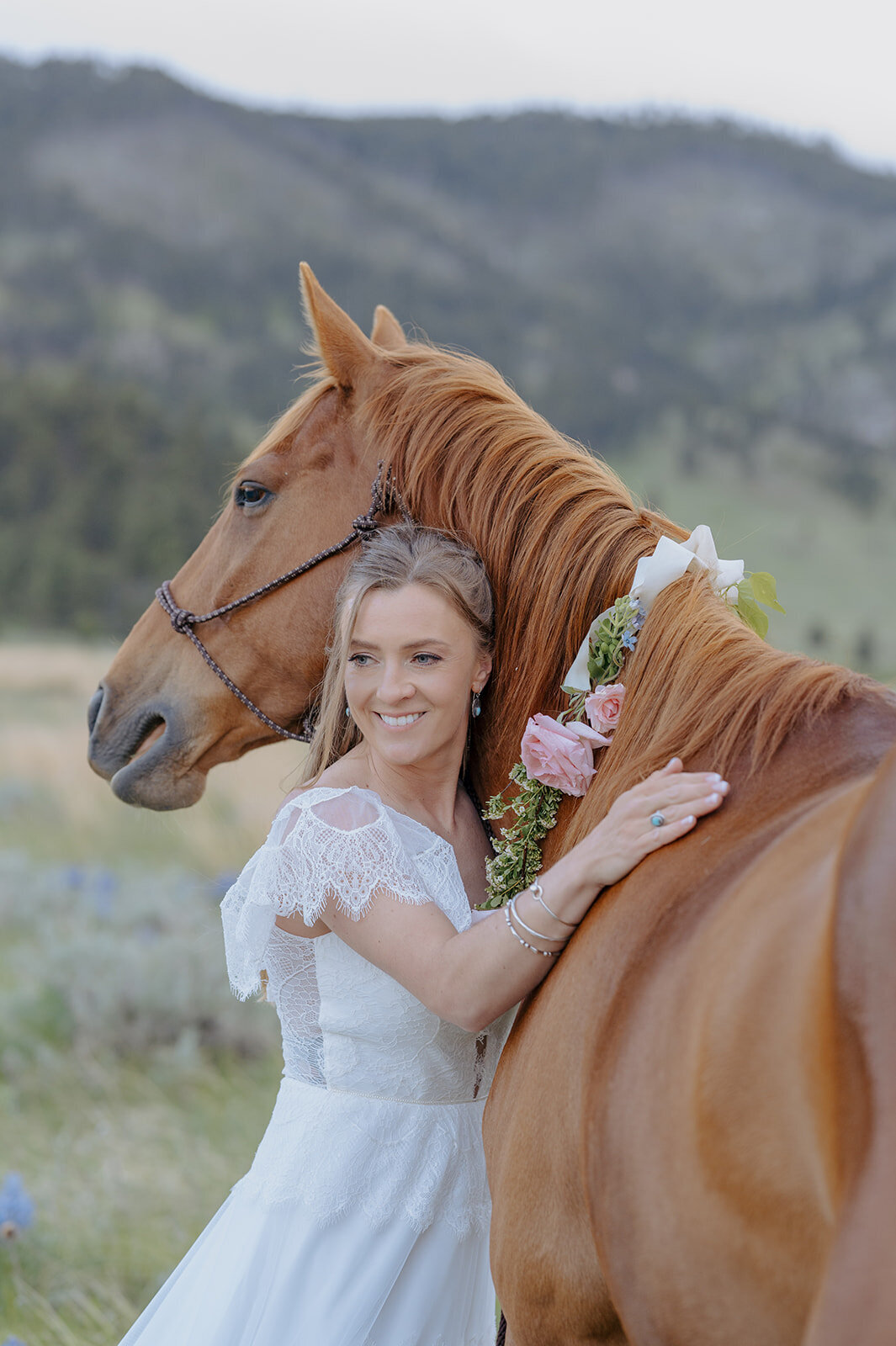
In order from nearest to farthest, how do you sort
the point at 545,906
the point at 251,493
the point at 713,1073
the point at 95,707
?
1. the point at 713,1073
2. the point at 545,906
3. the point at 251,493
4. the point at 95,707

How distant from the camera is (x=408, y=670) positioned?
1921 mm

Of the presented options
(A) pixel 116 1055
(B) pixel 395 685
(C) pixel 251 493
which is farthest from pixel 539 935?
(A) pixel 116 1055

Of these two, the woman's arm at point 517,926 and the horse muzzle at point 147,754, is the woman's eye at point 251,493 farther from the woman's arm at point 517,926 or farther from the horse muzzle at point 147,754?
the woman's arm at point 517,926

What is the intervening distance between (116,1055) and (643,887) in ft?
14.6

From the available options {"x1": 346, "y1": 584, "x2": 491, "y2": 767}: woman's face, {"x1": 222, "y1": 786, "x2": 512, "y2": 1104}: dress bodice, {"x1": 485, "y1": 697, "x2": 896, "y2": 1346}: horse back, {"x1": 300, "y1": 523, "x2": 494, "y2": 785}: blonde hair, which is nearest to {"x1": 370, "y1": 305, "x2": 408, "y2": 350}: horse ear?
{"x1": 300, "y1": 523, "x2": 494, "y2": 785}: blonde hair

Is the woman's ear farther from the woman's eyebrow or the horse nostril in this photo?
the horse nostril

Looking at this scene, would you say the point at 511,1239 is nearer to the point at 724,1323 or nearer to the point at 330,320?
the point at 724,1323

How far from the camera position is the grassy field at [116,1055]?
3488mm

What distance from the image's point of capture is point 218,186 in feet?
278

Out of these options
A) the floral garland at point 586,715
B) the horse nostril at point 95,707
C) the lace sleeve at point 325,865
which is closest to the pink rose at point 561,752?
the floral garland at point 586,715

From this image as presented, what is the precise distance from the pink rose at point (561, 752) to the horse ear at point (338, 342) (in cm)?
93

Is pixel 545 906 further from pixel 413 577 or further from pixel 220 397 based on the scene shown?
pixel 220 397

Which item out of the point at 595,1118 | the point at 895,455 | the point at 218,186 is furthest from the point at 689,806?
the point at 218,186

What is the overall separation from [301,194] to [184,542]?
2695 inches
